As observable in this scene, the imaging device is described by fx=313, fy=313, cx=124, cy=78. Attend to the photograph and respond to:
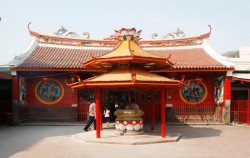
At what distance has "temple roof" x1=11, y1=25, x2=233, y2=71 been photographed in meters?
17.7

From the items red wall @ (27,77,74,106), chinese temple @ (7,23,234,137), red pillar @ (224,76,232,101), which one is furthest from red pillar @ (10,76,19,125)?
red pillar @ (224,76,232,101)

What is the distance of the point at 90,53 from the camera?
20703mm

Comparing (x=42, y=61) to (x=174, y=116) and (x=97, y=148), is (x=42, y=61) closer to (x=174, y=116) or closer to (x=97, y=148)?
(x=174, y=116)

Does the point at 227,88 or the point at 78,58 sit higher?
the point at 78,58

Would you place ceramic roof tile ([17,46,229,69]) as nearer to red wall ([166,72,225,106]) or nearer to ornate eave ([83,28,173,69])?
red wall ([166,72,225,106])

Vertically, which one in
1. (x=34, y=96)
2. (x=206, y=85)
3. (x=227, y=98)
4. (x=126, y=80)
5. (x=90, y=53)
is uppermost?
(x=90, y=53)

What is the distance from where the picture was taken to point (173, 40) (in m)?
21.8

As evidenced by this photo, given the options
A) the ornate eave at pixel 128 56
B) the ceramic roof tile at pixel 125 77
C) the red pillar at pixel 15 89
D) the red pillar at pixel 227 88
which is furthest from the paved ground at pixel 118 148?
the red pillar at pixel 227 88

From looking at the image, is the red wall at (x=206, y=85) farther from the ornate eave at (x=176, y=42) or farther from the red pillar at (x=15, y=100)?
the red pillar at (x=15, y=100)

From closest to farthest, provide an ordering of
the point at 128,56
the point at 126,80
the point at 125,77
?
the point at 126,80 → the point at 125,77 → the point at 128,56

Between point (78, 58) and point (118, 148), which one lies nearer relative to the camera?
point (118, 148)

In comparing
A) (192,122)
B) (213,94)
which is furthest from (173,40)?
(192,122)

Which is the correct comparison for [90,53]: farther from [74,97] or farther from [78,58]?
[74,97]

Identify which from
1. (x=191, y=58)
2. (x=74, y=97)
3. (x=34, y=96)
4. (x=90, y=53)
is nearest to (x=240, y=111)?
(x=191, y=58)
